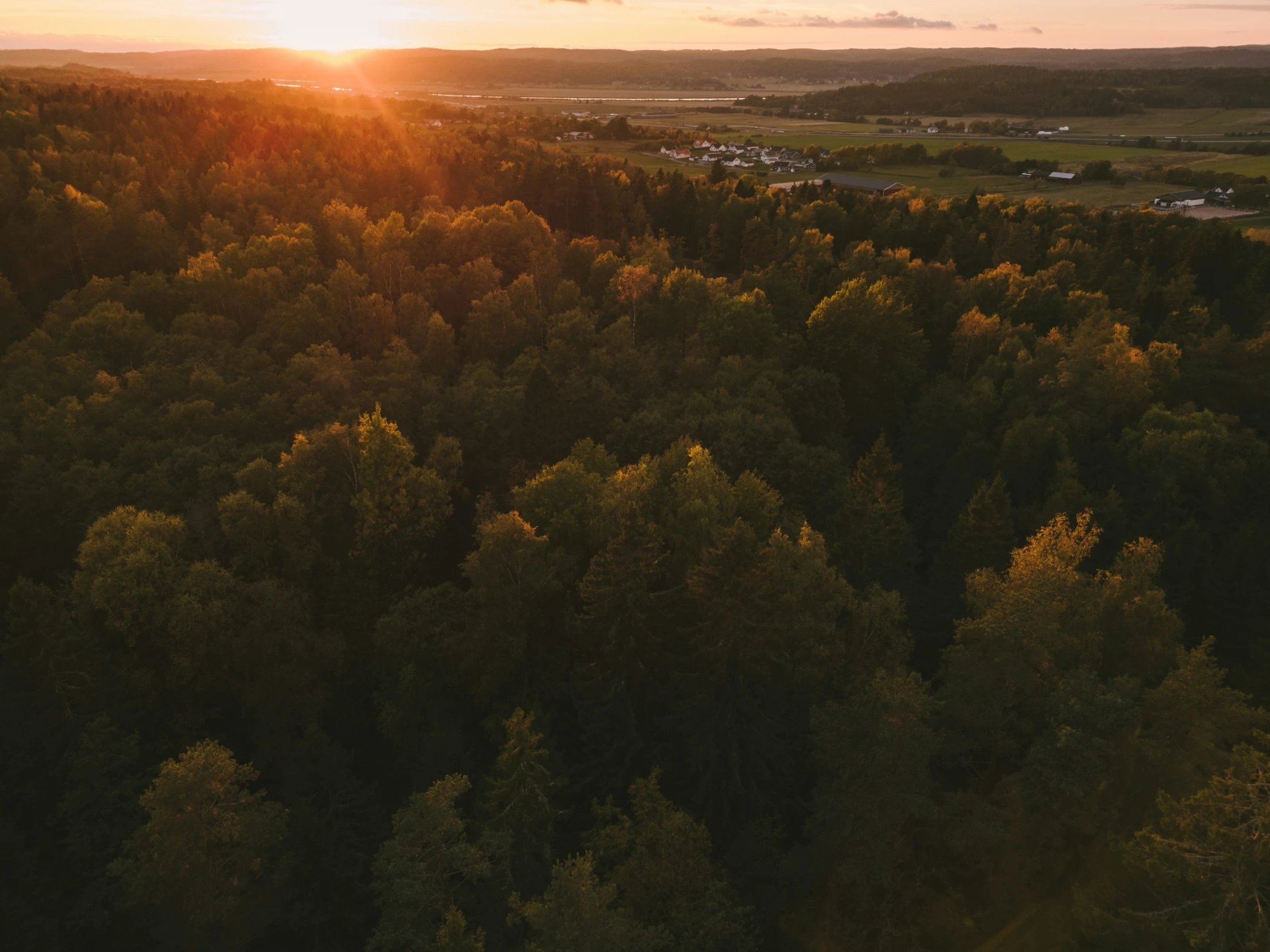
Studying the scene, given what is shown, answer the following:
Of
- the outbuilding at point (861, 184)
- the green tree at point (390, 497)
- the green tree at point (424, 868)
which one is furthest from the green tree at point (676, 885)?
the outbuilding at point (861, 184)

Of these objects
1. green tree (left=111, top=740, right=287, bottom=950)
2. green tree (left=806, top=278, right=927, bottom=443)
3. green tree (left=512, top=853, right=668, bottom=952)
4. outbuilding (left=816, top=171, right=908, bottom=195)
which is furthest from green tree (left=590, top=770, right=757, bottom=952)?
outbuilding (left=816, top=171, right=908, bottom=195)

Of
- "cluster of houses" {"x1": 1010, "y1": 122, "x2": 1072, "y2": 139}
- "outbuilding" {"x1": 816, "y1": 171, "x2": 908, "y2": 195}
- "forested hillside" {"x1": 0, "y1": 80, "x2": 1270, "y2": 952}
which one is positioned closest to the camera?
"forested hillside" {"x1": 0, "y1": 80, "x2": 1270, "y2": 952}

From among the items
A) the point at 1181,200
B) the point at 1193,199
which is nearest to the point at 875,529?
the point at 1181,200

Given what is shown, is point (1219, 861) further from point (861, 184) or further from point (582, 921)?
point (861, 184)

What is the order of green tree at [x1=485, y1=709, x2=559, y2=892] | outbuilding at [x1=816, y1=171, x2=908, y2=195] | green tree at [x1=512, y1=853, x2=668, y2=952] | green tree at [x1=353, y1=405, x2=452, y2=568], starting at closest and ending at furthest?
green tree at [x1=512, y1=853, x2=668, y2=952]
green tree at [x1=485, y1=709, x2=559, y2=892]
green tree at [x1=353, y1=405, x2=452, y2=568]
outbuilding at [x1=816, y1=171, x2=908, y2=195]

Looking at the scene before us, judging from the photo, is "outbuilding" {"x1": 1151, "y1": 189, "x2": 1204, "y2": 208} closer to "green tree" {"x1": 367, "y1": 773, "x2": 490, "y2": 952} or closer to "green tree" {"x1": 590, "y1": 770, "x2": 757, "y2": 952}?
"green tree" {"x1": 590, "y1": 770, "x2": 757, "y2": 952}

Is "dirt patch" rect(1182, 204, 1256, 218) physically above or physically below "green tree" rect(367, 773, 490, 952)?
above
